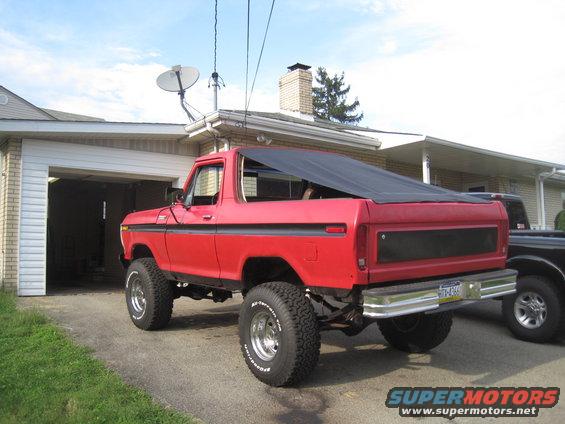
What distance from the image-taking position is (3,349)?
5.52 m

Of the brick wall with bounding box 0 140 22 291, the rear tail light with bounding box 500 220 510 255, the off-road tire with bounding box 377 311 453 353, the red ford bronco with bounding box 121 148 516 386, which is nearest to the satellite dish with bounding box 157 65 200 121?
the brick wall with bounding box 0 140 22 291

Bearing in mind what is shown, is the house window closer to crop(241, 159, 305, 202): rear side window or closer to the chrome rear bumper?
crop(241, 159, 305, 202): rear side window

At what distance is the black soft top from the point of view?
4.34 meters

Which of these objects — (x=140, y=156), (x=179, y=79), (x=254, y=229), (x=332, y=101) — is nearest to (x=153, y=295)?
(x=254, y=229)

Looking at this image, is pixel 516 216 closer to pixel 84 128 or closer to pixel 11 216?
pixel 84 128

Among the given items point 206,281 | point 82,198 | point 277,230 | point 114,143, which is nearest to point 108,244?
point 82,198

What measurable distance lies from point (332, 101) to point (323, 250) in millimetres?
50644

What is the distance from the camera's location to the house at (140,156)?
31.7ft

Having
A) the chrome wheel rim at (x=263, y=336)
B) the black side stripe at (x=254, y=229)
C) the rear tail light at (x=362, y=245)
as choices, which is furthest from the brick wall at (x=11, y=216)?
the rear tail light at (x=362, y=245)

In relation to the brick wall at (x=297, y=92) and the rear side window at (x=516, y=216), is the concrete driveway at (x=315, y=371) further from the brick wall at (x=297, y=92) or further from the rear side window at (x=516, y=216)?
the brick wall at (x=297, y=92)

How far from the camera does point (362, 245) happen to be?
3.79 m

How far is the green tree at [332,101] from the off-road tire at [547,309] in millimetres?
46618

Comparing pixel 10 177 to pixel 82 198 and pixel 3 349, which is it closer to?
pixel 3 349

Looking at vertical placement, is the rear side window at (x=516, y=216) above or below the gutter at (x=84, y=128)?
below
